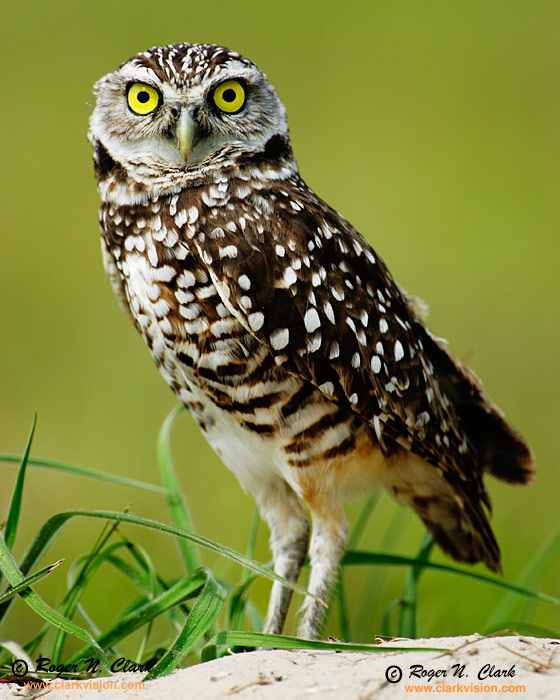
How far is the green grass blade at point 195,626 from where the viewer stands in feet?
7.05

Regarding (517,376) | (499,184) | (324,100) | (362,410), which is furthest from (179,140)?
(324,100)

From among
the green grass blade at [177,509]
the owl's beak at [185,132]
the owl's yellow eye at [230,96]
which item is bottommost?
the green grass blade at [177,509]

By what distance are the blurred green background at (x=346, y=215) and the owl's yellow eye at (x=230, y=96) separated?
4.29 ft

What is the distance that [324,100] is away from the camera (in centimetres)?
1020

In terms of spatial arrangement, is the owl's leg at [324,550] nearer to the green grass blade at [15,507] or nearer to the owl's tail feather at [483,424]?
the owl's tail feather at [483,424]

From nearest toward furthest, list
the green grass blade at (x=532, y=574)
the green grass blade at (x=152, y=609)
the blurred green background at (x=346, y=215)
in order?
the green grass blade at (x=152, y=609), the green grass blade at (x=532, y=574), the blurred green background at (x=346, y=215)

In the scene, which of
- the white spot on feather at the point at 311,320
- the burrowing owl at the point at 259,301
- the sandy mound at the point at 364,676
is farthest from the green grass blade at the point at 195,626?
the white spot on feather at the point at 311,320

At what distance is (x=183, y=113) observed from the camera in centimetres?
281

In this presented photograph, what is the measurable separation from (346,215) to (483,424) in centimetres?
509

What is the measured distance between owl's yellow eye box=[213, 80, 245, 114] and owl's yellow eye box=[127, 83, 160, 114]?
0.20 m

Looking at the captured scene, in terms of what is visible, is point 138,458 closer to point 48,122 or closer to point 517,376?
point 517,376

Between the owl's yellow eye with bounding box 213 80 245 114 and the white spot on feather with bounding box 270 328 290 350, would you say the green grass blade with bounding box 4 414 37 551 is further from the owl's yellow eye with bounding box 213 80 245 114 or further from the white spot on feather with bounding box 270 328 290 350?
the owl's yellow eye with bounding box 213 80 245 114

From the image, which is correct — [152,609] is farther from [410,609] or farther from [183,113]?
[183,113]

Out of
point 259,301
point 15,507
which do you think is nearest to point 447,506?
point 259,301
